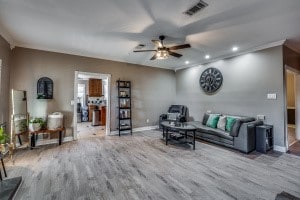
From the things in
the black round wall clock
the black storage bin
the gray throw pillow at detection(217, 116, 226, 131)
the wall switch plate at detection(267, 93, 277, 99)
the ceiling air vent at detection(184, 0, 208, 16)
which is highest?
the ceiling air vent at detection(184, 0, 208, 16)

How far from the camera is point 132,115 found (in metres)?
6.23

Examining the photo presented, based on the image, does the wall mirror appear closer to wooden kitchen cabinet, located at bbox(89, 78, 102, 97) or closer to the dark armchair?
the dark armchair

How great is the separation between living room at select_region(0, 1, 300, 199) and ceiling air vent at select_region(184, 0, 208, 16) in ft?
0.37

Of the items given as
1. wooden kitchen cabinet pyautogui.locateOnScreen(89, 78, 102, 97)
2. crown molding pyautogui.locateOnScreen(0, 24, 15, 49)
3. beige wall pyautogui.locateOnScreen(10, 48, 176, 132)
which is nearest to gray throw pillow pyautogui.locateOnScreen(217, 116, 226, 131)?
beige wall pyautogui.locateOnScreen(10, 48, 176, 132)

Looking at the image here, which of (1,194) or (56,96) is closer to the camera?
(1,194)

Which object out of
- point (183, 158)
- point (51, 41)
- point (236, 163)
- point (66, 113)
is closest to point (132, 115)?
point (66, 113)

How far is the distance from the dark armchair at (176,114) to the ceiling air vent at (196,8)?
3.98 metres

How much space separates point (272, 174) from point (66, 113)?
533 cm

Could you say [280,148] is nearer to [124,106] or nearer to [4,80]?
[124,106]

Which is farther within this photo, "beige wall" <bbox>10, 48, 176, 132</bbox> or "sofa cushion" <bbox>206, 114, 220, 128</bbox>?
"sofa cushion" <bbox>206, 114, 220, 128</bbox>

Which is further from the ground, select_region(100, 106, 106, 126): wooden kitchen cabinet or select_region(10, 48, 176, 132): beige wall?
select_region(10, 48, 176, 132): beige wall

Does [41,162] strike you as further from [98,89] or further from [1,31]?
[98,89]

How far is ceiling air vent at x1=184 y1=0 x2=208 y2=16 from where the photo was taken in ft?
8.22

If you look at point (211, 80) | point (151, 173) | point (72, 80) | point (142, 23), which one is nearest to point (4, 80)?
point (72, 80)
